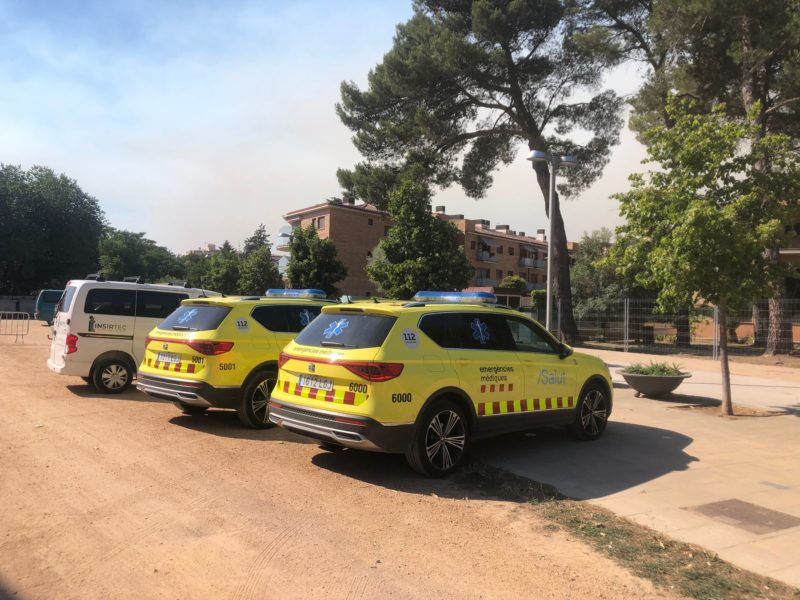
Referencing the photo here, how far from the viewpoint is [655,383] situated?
11.4 metres

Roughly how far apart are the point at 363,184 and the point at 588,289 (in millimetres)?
15434

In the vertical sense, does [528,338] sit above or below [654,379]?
above

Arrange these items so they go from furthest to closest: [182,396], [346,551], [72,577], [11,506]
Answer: [182,396] → [11,506] → [346,551] → [72,577]

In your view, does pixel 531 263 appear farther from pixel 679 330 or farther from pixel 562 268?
pixel 679 330

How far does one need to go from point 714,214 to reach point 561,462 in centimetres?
492

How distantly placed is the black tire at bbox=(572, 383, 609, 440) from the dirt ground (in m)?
2.53

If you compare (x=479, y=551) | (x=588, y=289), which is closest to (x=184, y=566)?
(x=479, y=551)

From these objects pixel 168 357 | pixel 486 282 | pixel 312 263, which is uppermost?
pixel 486 282

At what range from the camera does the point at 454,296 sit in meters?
7.17

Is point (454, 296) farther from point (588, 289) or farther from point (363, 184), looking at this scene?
point (588, 289)

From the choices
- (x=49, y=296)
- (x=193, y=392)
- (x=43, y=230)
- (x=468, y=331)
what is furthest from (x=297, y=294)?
(x=43, y=230)

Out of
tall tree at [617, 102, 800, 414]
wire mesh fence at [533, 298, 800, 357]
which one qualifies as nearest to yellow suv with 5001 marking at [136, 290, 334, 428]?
tall tree at [617, 102, 800, 414]

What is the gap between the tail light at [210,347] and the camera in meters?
7.51

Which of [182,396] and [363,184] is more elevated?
[363,184]
